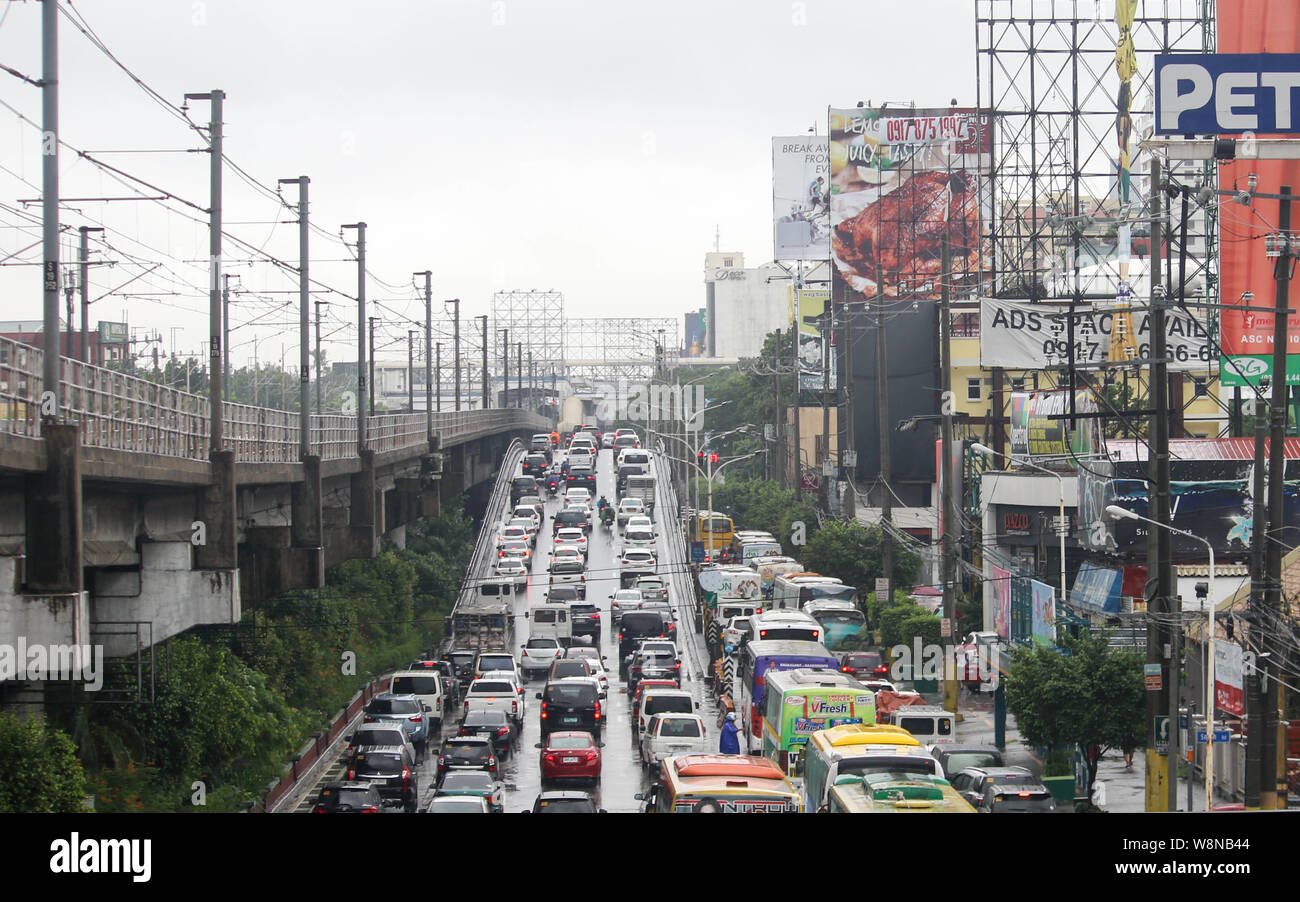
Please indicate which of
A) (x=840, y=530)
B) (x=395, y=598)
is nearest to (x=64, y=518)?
(x=395, y=598)

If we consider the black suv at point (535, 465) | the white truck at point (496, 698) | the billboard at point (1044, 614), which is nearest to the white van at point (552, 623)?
the white truck at point (496, 698)

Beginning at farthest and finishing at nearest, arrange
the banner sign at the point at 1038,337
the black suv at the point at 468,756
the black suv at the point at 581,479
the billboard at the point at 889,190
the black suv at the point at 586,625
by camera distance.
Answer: the billboard at the point at 889,190, the black suv at the point at 581,479, the black suv at the point at 586,625, the banner sign at the point at 1038,337, the black suv at the point at 468,756

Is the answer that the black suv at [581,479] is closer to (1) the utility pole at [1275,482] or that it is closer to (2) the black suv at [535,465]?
(2) the black suv at [535,465]

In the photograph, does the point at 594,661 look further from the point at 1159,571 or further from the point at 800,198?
the point at 800,198

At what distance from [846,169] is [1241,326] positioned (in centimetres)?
6663

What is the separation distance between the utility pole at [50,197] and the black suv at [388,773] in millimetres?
11644

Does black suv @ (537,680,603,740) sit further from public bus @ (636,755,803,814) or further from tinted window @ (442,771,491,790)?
public bus @ (636,755,803,814)

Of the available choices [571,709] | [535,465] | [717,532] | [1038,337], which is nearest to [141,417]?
[571,709]

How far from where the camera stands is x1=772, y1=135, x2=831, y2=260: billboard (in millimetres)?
110562

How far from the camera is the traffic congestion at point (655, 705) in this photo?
19625 millimetres

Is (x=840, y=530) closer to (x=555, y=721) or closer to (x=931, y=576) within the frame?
(x=931, y=576)

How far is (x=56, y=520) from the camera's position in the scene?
1401cm
